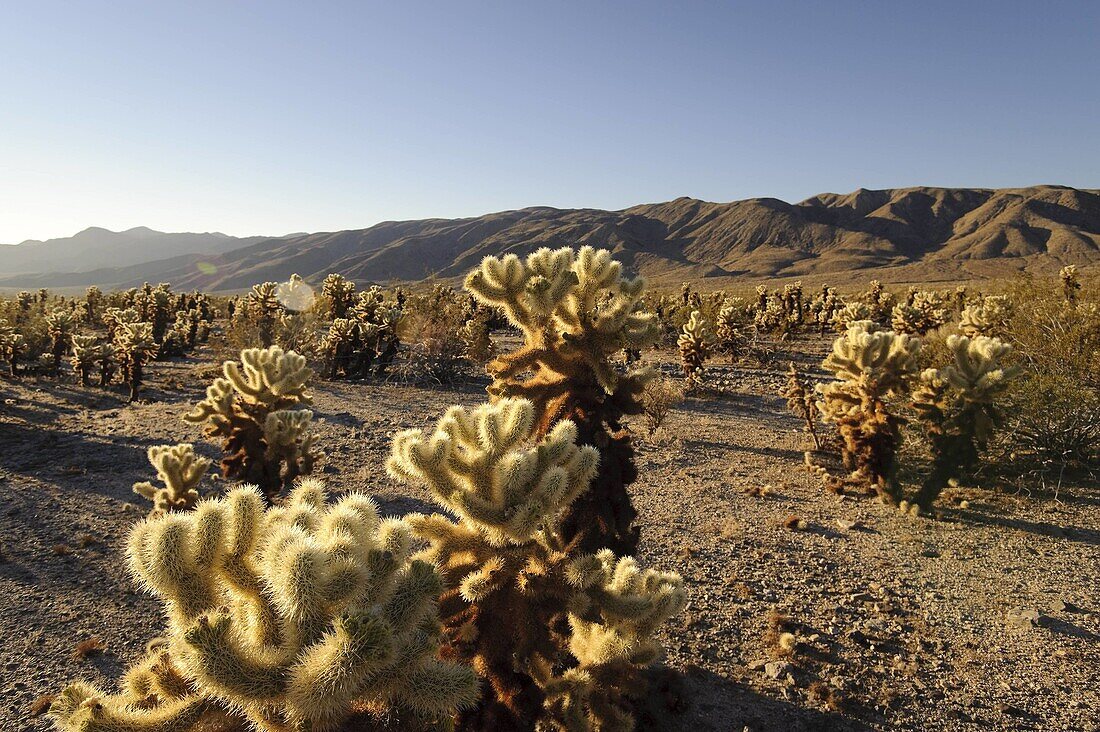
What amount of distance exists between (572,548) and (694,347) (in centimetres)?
1077

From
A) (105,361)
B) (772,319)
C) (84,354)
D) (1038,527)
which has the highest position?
(772,319)

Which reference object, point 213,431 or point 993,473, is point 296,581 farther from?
point 993,473

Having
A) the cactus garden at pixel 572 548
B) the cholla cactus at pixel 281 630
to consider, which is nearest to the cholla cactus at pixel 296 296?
the cactus garden at pixel 572 548

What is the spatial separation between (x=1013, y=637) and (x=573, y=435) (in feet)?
15.1

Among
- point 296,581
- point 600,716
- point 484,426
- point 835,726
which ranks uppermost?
point 484,426

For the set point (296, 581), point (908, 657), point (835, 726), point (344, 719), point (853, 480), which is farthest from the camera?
point (853, 480)

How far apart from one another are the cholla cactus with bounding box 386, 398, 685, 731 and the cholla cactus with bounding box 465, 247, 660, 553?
3.89ft

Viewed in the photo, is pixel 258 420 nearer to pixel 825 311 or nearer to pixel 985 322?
pixel 985 322

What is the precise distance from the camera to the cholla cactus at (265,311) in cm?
1745


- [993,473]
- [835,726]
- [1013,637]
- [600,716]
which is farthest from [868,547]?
[600,716]

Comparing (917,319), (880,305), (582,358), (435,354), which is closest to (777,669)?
(582,358)

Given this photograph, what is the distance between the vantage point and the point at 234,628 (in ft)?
5.71

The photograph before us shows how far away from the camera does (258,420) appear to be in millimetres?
6305

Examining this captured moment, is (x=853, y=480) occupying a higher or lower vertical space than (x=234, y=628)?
lower
